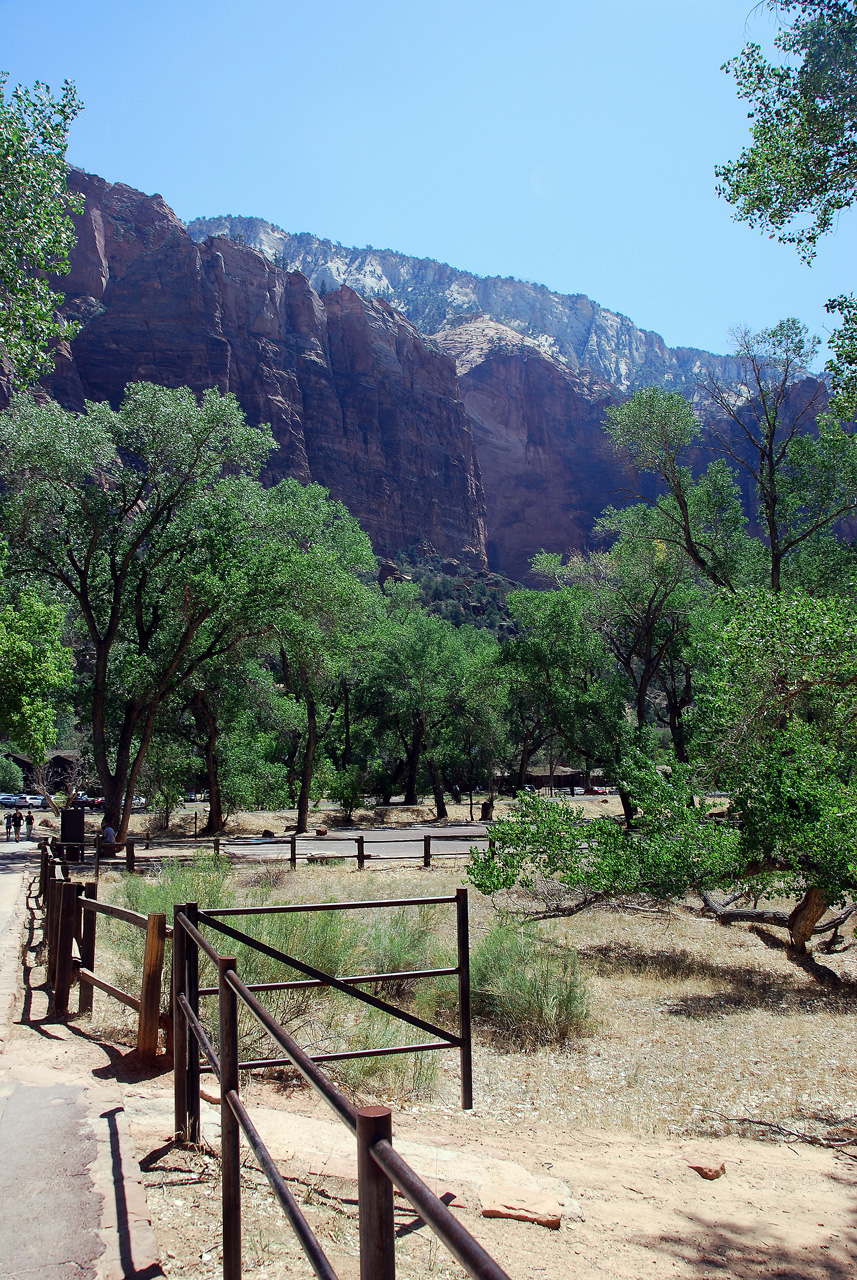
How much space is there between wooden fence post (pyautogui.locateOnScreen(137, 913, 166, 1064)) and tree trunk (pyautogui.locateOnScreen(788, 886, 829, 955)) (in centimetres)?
843

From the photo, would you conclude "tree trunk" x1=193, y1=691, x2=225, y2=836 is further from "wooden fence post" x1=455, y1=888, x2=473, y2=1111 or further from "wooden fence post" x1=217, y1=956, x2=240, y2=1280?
"wooden fence post" x1=217, y1=956, x2=240, y2=1280

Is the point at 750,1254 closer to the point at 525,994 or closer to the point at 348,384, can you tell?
the point at 525,994

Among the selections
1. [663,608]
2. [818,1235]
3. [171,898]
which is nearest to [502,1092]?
[818,1235]

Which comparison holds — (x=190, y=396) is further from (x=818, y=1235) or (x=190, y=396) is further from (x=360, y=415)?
(x=360, y=415)

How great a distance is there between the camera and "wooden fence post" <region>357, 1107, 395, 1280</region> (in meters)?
1.31

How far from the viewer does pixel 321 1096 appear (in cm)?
182

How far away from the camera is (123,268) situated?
123875 millimetres

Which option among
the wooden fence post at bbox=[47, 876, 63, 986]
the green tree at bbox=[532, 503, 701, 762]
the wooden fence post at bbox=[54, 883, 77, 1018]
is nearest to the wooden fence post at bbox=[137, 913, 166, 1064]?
the wooden fence post at bbox=[54, 883, 77, 1018]

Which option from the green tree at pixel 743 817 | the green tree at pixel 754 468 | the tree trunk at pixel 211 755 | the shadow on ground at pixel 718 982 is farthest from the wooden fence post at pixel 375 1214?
the tree trunk at pixel 211 755

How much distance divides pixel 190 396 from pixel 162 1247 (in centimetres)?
2035

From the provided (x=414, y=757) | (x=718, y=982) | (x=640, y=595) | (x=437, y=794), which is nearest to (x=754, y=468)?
(x=640, y=595)

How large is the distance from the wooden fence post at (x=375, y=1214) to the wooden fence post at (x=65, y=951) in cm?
586

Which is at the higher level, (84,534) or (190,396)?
(190,396)

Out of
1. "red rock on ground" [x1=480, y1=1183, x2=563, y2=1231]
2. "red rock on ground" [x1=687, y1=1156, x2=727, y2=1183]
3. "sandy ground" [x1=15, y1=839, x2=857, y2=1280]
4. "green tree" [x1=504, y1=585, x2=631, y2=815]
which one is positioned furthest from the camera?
"green tree" [x1=504, y1=585, x2=631, y2=815]
